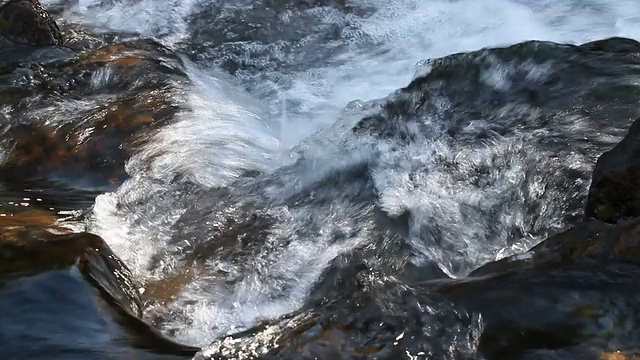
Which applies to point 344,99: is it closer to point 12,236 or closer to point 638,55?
point 638,55

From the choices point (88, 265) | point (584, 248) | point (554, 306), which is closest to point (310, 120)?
point (88, 265)

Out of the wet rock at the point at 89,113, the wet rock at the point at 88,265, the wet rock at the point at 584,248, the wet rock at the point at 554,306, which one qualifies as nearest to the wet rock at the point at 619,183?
the wet rock at the point at 584,248

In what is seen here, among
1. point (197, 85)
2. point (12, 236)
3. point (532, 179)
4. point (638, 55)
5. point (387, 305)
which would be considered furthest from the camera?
point (197, 85)

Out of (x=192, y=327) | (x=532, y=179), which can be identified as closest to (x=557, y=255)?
(x=532, y=179)

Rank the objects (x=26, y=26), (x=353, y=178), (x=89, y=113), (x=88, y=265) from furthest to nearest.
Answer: (x=26, y=26) → (x=89, y=113) → (x=353, y=178) → (x=88, y=265)

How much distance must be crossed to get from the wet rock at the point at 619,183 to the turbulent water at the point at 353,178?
438 millimetres

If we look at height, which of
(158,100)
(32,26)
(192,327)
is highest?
(32,26)

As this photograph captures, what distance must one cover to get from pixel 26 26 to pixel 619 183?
584cm

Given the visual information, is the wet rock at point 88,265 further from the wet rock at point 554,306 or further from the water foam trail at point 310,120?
the wet rock at point 554,306

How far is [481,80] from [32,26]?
443cm

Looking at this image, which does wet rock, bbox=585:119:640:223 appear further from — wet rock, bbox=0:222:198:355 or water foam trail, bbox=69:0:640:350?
wet rock, bbox=0:222:198:355

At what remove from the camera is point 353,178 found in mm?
4852

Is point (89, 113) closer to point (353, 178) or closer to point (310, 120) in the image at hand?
point (310, 120)

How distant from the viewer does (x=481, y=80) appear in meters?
5.32
